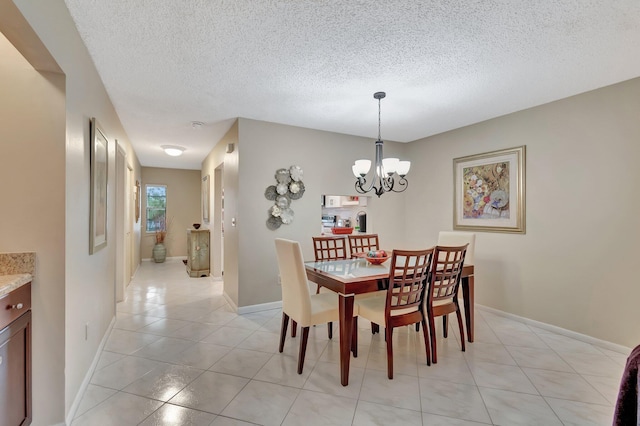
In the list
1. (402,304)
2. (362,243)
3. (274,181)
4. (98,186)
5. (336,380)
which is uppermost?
(274,181)

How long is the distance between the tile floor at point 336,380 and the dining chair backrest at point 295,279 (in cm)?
46

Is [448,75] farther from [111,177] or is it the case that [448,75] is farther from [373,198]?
[111,177]

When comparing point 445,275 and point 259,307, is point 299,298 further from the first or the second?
point 259,307

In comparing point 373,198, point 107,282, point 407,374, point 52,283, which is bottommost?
point 407,374

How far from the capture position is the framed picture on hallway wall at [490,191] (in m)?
3.56

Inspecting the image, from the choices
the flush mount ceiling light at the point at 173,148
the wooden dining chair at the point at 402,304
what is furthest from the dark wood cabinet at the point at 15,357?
the flush mount ceiling light at the point at 173,148

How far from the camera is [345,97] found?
3.16m

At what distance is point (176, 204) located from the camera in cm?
803

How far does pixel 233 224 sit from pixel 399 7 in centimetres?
317

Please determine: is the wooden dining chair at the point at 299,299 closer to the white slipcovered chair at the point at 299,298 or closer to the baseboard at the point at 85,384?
the white slipcovered chair at the point at 299,298

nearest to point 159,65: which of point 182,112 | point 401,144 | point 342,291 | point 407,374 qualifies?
point 182,112

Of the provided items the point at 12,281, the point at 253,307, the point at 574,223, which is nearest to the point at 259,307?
the point at 253,307

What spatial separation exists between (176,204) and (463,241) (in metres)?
7.18

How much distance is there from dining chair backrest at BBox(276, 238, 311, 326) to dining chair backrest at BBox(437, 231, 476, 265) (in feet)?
5.55
